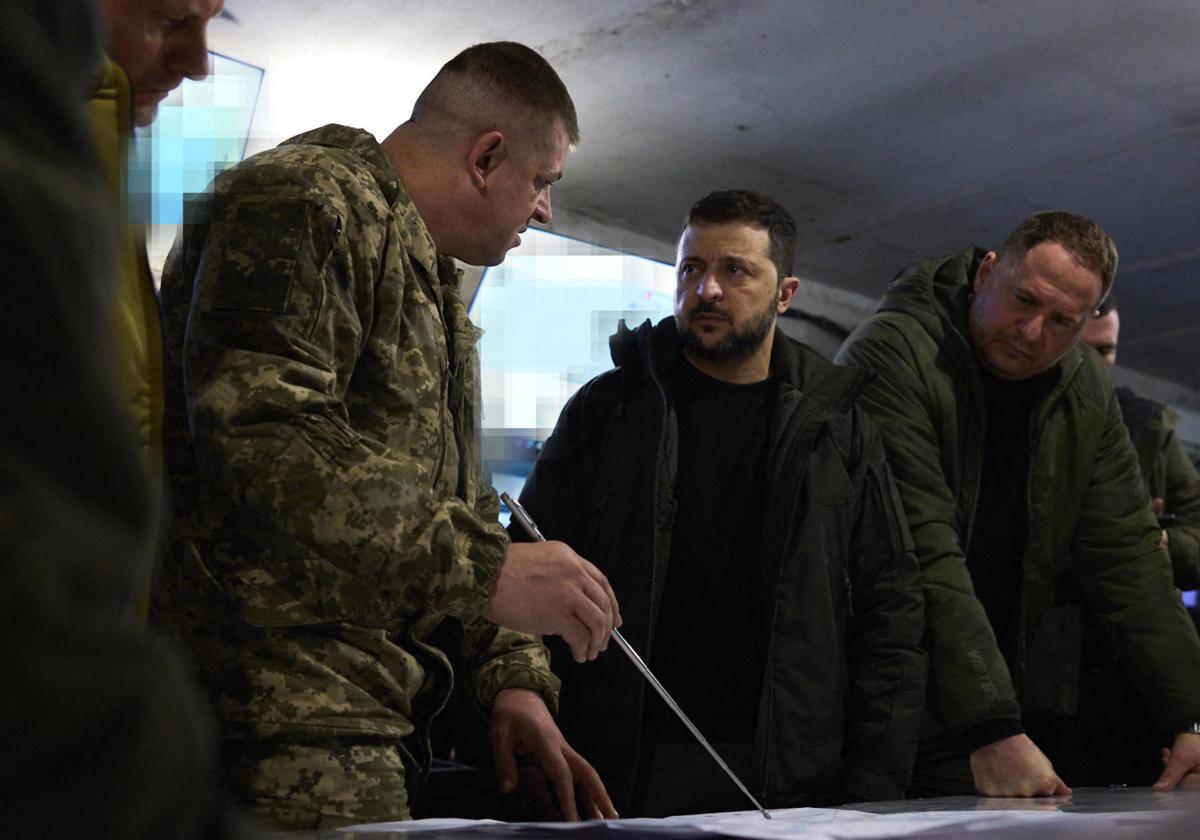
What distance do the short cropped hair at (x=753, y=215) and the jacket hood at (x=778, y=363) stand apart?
0.20m

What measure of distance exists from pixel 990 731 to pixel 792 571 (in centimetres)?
39

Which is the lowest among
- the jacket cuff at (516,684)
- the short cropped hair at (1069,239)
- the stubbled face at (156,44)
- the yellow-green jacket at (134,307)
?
the jacket cuff at (516,684)

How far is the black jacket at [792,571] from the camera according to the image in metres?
1.86

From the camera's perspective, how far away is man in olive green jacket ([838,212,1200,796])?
7.11ft

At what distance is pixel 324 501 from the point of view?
1.02m

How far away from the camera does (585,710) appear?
1.90m

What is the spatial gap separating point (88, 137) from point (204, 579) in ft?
2.74

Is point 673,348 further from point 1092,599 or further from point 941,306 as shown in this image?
point 1092,599

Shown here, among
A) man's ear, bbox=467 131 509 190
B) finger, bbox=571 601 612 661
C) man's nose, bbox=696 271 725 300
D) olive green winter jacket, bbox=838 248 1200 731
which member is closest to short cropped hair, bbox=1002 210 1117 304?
olive green winter jacket, bbox=838 248 1200 731

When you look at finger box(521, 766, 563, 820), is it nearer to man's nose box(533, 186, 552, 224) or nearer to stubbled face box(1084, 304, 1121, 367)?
man's nose box(533, 186, 552, 224)

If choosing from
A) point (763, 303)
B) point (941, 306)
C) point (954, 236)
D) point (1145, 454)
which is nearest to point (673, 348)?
point (763, 303)

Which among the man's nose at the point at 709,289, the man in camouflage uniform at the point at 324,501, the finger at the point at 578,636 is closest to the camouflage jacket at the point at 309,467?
the man in camouflage uniform at the point at 324,501

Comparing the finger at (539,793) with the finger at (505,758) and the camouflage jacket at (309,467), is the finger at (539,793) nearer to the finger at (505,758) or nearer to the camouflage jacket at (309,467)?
the finger at (505,758)

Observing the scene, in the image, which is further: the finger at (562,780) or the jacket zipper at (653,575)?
the jacket zipper at (653,575)
